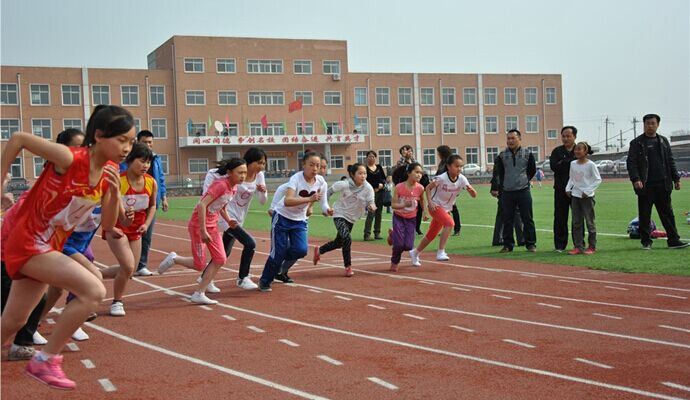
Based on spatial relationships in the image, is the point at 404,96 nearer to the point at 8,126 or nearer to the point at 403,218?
the point at 8,126

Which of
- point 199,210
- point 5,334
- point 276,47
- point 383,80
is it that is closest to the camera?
point 5,334

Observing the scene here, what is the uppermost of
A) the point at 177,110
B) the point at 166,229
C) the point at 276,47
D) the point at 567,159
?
the point at 276,47

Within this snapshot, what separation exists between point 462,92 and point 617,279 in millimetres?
70165

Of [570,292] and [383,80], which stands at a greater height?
[383,80]

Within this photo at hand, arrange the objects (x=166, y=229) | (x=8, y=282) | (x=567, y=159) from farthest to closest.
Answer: (x=166, y=229) < (x=567, y=159) < (x=8, y=282)

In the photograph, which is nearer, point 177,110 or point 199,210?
point 199,210

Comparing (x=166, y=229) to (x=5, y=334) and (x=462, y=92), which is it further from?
(x=462, y=92)

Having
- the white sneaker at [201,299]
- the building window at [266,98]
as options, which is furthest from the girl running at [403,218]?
the building window at [266,98]

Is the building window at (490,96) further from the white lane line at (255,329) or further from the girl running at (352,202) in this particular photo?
the white lane line at (255,329)

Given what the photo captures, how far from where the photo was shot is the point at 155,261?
13453 mm

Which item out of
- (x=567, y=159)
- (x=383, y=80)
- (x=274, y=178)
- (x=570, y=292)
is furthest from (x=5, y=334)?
(x=383, y=80)

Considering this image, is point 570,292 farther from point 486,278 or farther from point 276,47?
point 276,47

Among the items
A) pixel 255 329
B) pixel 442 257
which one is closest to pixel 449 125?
pixel 442 257

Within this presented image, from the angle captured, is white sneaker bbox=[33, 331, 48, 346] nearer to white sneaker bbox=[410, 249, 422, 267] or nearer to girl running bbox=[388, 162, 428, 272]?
girl running bbox=[388, 162, 428, 272]
